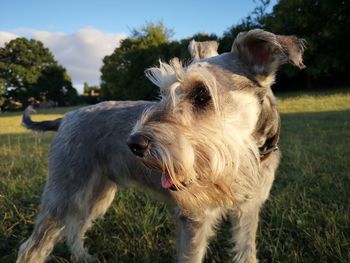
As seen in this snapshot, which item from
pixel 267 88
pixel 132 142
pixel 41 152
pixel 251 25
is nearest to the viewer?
pixel 132 142

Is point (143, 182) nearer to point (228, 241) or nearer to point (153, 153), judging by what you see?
point (228, 241)

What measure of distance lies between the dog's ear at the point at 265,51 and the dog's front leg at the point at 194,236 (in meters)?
1.22

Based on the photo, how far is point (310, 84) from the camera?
30.7m

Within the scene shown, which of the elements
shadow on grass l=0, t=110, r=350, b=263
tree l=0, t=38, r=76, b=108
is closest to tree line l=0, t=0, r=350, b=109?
tree l=0, t=38, r=76, b=108

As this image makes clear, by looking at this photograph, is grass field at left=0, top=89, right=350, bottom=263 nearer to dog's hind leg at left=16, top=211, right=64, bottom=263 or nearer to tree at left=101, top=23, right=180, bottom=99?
dog's hind leg at left=16, top=211, right=64, bottom=263

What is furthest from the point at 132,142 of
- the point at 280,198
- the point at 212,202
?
the point at 280,198

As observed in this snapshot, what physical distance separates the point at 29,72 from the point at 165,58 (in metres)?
36.8

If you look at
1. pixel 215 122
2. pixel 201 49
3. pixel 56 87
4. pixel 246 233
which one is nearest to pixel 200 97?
pixel 215 122

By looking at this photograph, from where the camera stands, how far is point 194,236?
3191 millimetres

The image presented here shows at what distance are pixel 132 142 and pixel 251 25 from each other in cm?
3574

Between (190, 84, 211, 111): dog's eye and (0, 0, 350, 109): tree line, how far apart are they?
31.9 feet

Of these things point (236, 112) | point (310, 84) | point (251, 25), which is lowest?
point (310, 84)

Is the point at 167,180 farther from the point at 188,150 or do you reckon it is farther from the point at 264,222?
the point at 264,222

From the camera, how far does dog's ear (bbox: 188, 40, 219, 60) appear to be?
368 cm
